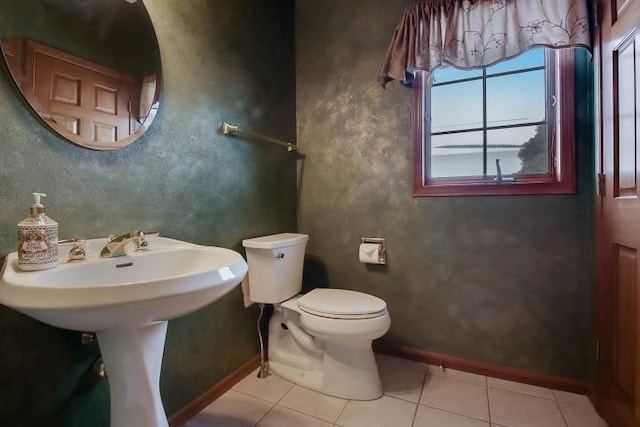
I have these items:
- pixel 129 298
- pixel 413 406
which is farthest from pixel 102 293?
pixel 413 406

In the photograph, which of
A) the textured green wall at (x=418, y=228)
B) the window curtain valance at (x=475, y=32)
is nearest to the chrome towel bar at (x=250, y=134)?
the textured green wall at (x=418, y=228)

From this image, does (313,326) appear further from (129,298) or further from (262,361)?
(129,298)

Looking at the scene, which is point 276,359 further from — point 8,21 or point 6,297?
point 8,21

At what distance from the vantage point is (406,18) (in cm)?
172

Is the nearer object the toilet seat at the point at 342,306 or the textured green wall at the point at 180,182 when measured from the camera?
the textured green wall at the point at 180,182

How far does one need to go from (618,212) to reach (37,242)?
1.86m

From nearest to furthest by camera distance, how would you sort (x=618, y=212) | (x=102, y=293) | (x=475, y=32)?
(x=102, y=293) < (x=618, y=212) < (x=475, y=32)

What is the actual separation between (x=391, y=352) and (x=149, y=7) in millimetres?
2108

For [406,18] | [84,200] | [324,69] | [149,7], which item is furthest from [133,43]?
[406,18]

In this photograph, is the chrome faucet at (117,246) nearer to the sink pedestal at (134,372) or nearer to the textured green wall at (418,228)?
the sink pedestal at (134,372)

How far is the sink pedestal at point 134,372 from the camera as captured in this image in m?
0.89

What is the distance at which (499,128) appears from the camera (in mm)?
1723

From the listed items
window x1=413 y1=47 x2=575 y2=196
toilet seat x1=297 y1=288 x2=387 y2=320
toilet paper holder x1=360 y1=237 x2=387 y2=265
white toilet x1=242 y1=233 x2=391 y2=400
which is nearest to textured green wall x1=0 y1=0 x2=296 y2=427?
white toilet x1=242 y1=233 x2=391 y2=400

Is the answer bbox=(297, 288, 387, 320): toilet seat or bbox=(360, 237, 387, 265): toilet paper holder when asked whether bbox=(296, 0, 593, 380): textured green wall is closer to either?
bbox=(360, 237, 387, 265): toilet paper holder
